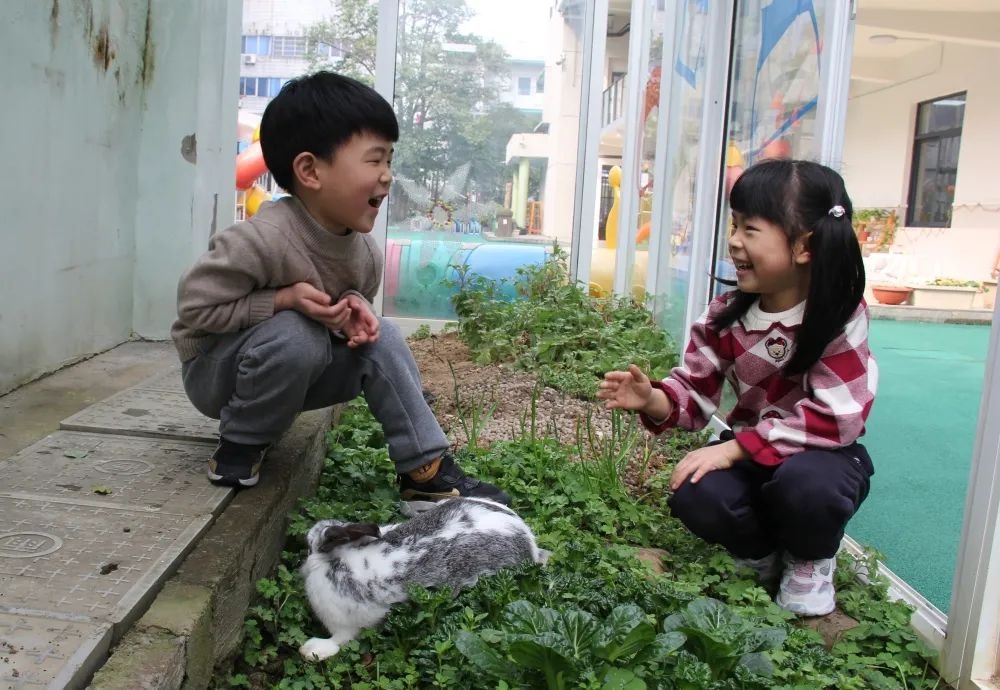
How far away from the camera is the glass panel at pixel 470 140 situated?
6.48m

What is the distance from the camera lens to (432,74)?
6.47 meters

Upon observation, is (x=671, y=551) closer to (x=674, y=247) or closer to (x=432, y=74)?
(x=674, y=247)

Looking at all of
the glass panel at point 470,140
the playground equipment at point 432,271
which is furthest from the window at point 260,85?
the playground equipment at point 432,271

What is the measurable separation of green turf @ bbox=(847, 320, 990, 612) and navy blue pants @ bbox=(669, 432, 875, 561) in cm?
38

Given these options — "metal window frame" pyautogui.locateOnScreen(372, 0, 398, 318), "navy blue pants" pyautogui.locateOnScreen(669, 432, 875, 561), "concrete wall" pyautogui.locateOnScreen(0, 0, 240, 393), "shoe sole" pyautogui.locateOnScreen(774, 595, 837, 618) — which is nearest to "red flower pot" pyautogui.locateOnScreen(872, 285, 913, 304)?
"navy blue pants" pyautogui.locateOnScreen(669, 432, 875, 561)

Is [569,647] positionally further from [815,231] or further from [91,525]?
[815,231]

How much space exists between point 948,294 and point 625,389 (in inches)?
96.5

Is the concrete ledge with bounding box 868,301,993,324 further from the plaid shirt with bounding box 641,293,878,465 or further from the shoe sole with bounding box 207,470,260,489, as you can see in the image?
the shoe sole with bounding box 207,470,260,489

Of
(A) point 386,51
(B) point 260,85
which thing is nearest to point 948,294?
(A) point 386,51

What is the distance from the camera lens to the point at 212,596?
1.70 meters

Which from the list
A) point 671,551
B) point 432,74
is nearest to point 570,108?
point 432,74

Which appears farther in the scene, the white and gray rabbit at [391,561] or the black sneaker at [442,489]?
the black sneaker at [442,489]

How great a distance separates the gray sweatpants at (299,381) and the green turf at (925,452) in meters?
1.34

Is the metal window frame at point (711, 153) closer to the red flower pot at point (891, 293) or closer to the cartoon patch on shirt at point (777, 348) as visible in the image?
the red flower pot at point (891, 293)
